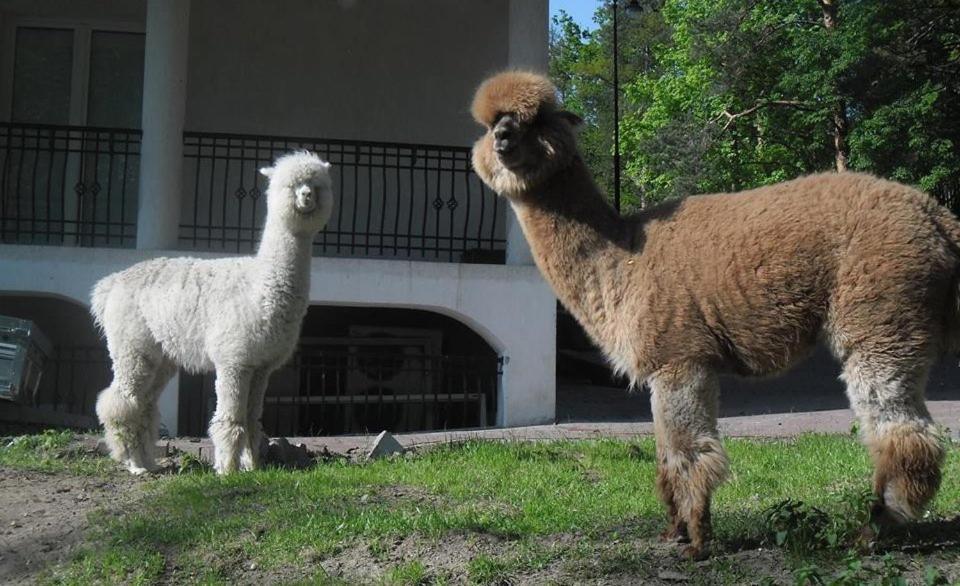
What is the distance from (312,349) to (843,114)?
9.57m

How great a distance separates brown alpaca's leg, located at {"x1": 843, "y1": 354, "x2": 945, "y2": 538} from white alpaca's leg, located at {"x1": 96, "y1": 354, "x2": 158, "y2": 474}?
5.17 metres

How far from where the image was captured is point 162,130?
35.5 feet

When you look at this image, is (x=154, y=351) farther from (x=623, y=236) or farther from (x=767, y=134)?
(x=767, y=134)

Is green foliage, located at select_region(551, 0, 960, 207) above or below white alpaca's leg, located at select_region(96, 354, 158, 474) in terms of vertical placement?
above

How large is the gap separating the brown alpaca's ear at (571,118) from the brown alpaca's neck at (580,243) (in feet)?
0.59

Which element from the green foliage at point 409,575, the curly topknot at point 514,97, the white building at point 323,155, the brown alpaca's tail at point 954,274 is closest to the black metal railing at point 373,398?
the white building at point 323,155

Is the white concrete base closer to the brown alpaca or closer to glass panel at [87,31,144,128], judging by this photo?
glass panel at [87,31,144,128]

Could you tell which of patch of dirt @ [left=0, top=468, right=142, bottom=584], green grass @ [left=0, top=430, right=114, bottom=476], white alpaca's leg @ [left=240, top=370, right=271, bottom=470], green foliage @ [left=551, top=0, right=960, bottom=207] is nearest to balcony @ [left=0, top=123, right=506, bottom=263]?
green grass @ [left=0, top=430, right=114, bottom=476]

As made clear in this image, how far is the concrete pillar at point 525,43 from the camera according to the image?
36.4 feet

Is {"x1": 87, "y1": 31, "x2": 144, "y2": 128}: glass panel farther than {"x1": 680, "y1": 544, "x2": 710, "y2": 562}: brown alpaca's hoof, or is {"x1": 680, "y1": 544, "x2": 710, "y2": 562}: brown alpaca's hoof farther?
{"x1": 87, "y1": 31, "x2": 144, "y2": 128}: glass panel

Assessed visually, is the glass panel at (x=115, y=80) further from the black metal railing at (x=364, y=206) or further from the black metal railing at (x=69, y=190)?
the black metal railing at (x=364, y=206)

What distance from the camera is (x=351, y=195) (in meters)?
13.5

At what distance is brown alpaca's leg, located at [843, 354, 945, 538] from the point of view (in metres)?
4.23

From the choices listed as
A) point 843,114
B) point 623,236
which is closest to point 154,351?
point 623,236
